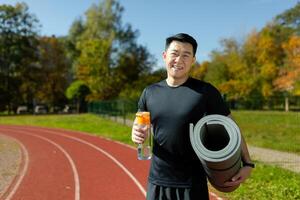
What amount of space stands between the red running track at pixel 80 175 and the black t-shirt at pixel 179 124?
5.37 metres

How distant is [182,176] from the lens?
269cm

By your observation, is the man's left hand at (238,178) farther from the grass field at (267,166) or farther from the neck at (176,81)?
the grass field at (267,166)

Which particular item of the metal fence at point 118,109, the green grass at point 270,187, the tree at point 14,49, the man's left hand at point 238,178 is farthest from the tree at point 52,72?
the man's left hand at point 238,178

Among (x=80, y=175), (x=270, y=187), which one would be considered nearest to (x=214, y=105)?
(x=270, y=187)

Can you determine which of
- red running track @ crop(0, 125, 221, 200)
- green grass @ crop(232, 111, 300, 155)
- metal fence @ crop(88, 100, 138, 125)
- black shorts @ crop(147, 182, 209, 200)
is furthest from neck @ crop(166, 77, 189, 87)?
metal fence @ crop(88, 100, 138, 125)

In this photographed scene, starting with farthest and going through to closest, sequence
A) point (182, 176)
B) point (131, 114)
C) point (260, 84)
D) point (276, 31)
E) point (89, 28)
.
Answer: point (276, 31)
point (89, 28)
point (260, 84)
point (131, 114)
point (182, 176)

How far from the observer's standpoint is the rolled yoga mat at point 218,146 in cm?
231

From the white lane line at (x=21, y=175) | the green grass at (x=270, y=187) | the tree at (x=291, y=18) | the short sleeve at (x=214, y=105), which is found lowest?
the white lane line at (x=21, y=175)

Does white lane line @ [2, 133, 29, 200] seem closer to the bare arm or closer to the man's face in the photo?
the man's face

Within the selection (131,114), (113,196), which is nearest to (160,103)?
(113,196)

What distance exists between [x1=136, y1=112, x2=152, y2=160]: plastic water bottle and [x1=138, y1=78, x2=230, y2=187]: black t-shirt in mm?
55

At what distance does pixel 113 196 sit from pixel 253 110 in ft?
36.2

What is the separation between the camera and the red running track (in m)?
8.52

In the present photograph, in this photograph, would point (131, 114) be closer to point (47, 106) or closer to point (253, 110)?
point (253, 110)
